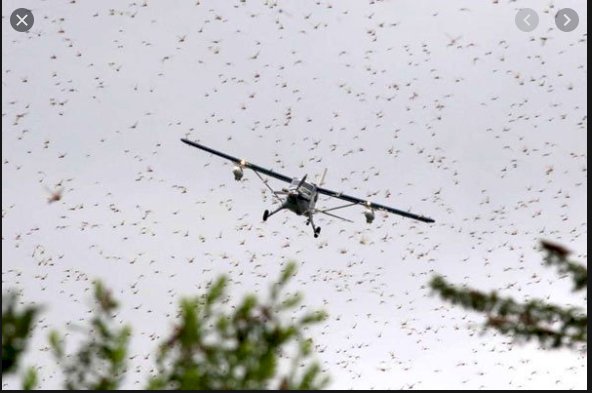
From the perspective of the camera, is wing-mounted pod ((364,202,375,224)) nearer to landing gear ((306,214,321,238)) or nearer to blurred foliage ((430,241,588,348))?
landing gear ((306,214,321,238))

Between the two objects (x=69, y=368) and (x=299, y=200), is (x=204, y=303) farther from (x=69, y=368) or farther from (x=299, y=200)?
(x=299, y=200)

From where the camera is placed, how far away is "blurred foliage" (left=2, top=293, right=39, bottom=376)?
14.6 metres

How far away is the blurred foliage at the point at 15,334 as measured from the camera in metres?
14.6

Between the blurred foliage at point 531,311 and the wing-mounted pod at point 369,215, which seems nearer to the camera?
the blurred foliage at point 531,311

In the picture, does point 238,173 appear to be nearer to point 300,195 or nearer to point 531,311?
point 300,195

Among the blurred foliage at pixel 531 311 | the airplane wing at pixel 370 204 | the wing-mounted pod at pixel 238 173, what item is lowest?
the airplane wing at pixel 370 204

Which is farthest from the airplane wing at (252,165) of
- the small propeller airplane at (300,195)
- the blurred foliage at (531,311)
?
the blurred foliage at (531,311)

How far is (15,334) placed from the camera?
1464 cm

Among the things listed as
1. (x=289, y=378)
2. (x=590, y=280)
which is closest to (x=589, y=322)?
(x=590, y=280)

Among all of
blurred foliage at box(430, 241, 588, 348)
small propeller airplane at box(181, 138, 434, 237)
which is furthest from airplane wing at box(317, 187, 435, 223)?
blurred foliage at box(430, 241, 588, 348)

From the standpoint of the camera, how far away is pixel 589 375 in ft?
55.6

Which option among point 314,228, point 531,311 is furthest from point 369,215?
point 531,311

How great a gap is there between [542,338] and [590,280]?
114 centimetres

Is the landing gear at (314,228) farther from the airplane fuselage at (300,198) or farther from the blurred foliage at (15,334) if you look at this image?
the blurred foliage at (15,334)
